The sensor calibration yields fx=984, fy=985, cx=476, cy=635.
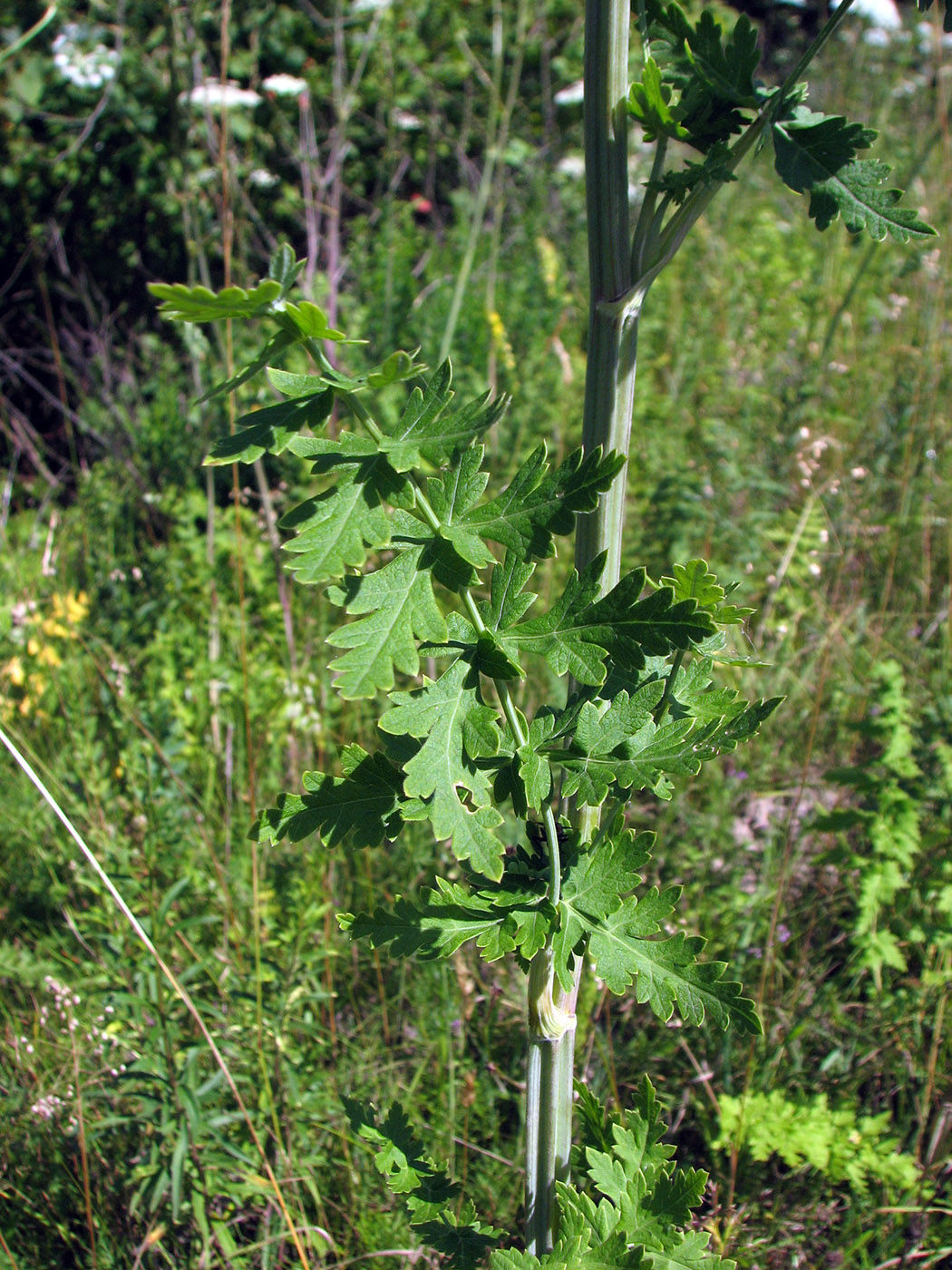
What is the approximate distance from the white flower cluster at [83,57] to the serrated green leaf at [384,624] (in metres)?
5.01

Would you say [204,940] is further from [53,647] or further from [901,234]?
[901,234]

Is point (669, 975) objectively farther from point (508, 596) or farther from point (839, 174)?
point (839, 174)

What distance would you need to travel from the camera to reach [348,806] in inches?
38.0

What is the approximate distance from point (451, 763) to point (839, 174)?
626 millimetres

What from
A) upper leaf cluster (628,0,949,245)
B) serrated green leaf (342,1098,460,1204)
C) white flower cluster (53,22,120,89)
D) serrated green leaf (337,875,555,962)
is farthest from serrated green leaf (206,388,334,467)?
white flower cluster (53,22,120,89)

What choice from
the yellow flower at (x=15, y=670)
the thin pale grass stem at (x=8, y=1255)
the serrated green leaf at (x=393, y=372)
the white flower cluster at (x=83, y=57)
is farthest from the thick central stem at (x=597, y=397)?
the white flower cluster at (x=83, y=57)

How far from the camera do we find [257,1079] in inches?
66.8

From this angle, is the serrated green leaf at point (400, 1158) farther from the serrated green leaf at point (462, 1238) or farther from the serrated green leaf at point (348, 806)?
the serrated green leaf at point (348, 806)

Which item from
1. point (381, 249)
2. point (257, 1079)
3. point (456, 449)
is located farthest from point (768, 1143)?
point (381, 249)

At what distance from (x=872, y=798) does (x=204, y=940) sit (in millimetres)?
1428

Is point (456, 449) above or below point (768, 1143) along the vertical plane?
above

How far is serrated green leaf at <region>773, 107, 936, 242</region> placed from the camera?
0.86 m

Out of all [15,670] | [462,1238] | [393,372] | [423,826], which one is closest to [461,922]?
[462,1238]

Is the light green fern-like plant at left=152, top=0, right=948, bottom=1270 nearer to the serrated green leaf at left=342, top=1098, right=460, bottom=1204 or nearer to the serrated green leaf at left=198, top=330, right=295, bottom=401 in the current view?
the serrated green leaf at left=198, top=330, right=295, bottom=401
